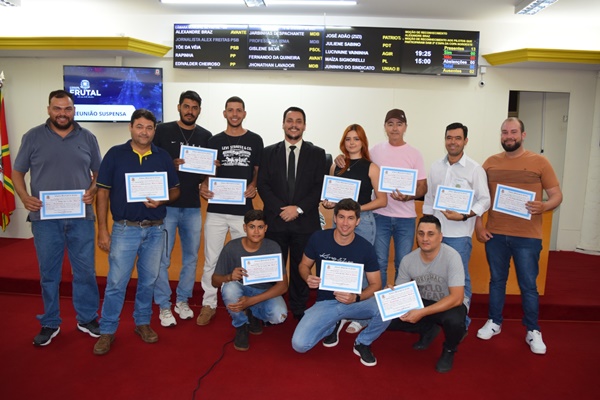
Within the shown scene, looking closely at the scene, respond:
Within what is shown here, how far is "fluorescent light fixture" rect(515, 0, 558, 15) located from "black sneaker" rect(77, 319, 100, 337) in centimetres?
592

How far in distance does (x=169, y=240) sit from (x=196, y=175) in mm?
619

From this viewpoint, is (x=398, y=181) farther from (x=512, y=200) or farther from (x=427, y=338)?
(x=427, y=338)

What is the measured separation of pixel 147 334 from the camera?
3.43 metres

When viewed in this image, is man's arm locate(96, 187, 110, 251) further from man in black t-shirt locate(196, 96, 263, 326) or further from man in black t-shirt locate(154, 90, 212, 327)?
man in black t-shirt locate(196, 96, 263, 326)

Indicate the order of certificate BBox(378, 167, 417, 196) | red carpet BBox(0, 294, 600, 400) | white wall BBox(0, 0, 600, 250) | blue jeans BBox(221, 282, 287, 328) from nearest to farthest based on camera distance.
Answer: red carpet BBox(0, 294, 600, 400) < blue jeans BBox(221, 282, 287, 328) < certificate BBox(378, 167, 417, 196) < white wall BBox(0, 0, 600, 250)

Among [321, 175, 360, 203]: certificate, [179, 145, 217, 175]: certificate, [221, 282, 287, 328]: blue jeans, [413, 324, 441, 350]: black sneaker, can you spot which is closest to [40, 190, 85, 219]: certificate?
[179, 145, 217, 175]: certificate

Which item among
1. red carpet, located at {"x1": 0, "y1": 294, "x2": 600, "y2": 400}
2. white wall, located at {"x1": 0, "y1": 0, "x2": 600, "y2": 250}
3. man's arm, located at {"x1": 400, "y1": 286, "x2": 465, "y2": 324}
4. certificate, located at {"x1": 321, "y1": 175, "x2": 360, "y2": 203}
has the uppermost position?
white wall, located at {"x1": 0, "y1": 0, "x2": 600, "y2": 250}

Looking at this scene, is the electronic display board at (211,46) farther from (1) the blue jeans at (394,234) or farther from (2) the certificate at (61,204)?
(1) the blue jeans at (394,234)

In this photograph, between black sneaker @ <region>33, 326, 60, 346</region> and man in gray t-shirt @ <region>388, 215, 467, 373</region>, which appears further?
black sneaker @ <region>33, 326, 60, 346</region>

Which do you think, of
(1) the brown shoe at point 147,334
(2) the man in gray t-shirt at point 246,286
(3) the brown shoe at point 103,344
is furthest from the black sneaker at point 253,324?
(3) the brown shoe at point 103,344

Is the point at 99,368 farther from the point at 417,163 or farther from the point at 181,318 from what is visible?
the point at 417,163

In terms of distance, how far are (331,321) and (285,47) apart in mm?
4223

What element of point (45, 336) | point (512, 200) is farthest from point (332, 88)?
point (45, 336)

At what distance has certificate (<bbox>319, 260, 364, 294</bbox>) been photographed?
312 cm
